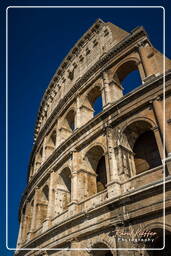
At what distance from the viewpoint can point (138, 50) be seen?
11336 millimetres

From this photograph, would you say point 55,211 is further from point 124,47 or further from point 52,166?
point 124,47

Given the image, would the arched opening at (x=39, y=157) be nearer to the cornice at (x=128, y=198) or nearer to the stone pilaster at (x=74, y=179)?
the stone pilaster at (x=74, y=179)

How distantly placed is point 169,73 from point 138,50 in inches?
123

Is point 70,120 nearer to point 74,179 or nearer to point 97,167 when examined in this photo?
point 97,167

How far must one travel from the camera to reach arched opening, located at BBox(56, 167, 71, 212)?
11664mm

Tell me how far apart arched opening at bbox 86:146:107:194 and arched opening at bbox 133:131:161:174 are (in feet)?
5.62

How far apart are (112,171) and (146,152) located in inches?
65.0

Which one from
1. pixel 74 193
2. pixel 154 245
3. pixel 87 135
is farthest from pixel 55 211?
pixel 154 245

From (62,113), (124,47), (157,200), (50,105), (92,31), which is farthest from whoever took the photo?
(50,105)

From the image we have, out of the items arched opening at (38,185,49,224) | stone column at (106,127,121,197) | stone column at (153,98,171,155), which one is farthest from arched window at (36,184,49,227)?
stone column at (153,98,171,155)

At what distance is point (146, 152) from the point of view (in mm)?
9273

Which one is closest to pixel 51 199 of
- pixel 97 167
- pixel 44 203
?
pixel 44 203

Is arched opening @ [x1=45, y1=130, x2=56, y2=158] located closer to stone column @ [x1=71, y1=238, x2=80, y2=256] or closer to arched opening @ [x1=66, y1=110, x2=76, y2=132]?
arched opening @ [x1=66, y1=110, x2=76, y2=132]

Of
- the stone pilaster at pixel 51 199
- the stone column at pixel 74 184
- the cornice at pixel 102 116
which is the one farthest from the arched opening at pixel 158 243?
the stone pilaster at pixel 51 199
